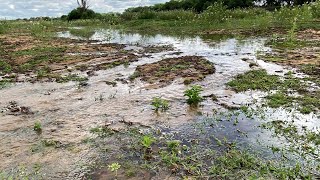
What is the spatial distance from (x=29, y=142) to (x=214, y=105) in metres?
3.87

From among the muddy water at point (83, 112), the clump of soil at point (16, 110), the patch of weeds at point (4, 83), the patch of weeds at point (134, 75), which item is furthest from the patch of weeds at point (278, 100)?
the patch of weeds at point (4, 83)

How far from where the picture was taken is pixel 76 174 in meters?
4.31

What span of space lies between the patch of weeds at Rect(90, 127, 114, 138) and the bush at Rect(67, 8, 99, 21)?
3818cm

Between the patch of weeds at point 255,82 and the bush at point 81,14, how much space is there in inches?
1416

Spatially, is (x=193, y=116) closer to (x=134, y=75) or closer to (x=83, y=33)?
(x=134, y=75)

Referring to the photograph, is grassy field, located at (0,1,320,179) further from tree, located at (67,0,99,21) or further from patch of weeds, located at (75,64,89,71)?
tree, located at (67,0,99,21)

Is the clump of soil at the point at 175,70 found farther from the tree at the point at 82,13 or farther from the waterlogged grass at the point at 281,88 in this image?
the tree at the point at 82,13

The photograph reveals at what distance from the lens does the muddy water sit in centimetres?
483

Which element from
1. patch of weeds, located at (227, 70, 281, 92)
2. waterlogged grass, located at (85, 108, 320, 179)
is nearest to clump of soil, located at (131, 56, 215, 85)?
patch of weeds, located at (227, 70, 281, 92)

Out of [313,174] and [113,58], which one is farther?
[113,58]

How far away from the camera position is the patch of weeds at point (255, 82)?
7.83m

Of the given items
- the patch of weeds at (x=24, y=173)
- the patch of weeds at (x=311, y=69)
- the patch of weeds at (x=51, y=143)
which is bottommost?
the patch of weeds at (x=24, y=173)

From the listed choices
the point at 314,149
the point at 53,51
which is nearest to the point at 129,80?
the point at 314,149

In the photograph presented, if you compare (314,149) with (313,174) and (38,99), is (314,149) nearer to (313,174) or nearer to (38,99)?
(313,174)
